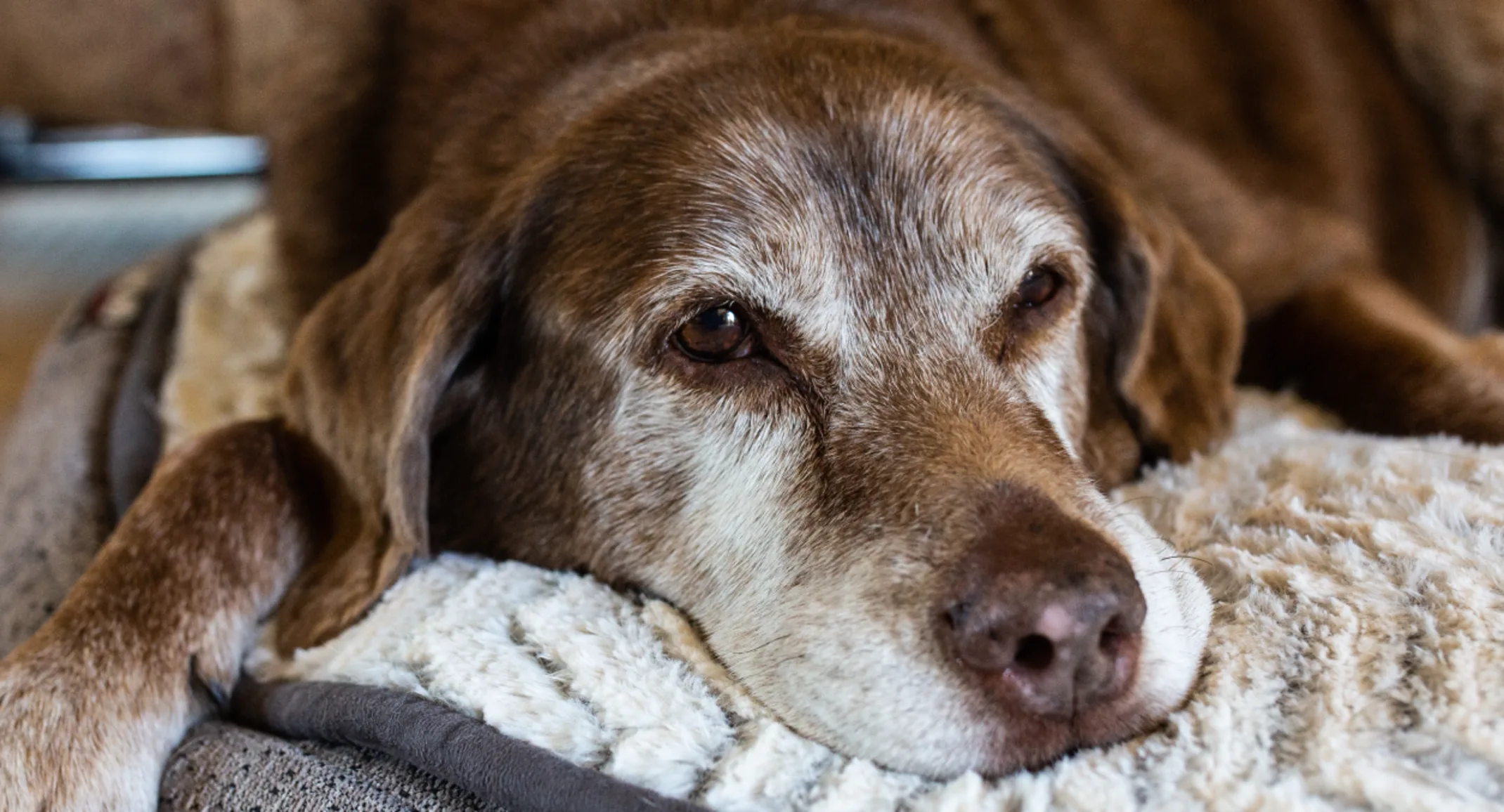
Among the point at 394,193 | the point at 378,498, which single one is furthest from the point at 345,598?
the point at 394,193

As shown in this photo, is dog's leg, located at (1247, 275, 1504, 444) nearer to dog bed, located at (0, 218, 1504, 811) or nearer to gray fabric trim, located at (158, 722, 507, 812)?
dog bed, located at (0, 218, 1504, 811)

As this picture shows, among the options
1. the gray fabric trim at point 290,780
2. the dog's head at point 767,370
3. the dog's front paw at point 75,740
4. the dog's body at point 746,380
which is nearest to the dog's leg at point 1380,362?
the dog's body at point 746,380

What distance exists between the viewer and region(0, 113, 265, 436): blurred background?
4906mm

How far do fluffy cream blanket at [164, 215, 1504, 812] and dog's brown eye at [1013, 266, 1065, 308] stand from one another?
1.01 feet

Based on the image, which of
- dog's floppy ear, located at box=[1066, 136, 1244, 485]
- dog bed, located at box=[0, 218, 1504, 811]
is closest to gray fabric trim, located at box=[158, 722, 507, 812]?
dog bed, located at box=[0, 218, 1504, 811]

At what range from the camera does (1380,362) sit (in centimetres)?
218

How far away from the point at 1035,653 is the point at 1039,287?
0.69 metres

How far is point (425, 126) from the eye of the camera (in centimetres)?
213

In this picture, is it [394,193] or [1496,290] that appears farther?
[1496,290]

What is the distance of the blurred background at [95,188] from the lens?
4.91m

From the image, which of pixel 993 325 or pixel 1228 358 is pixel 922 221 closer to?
pixel 993 325

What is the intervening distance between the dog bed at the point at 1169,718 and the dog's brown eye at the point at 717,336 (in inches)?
12.4

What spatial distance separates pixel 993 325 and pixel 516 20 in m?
0.99

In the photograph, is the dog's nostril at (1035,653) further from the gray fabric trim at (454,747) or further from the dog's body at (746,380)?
the gray fabric trim at (454,747)
